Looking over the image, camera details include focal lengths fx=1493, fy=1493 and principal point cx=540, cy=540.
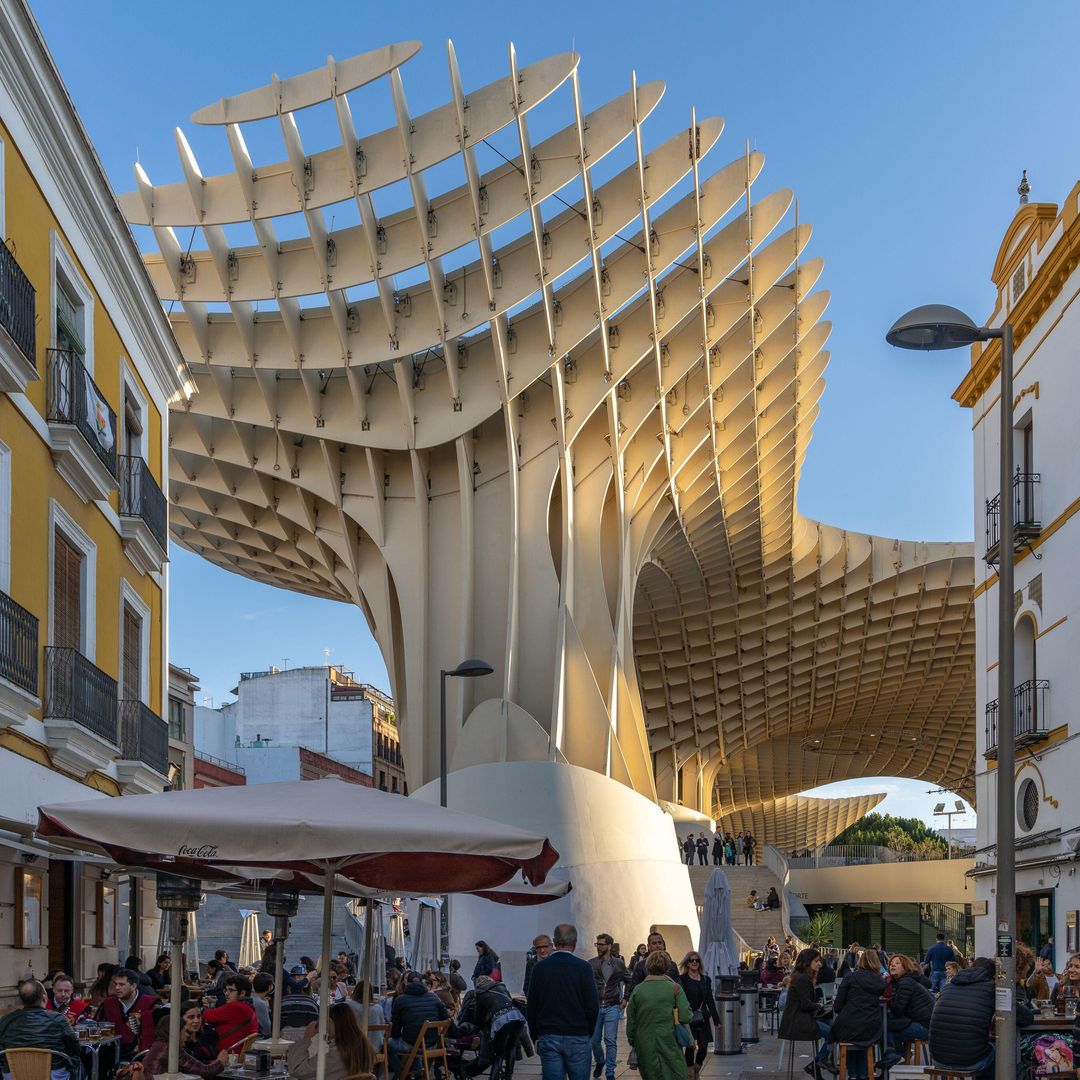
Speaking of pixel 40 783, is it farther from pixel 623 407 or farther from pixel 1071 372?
pixel 623 407

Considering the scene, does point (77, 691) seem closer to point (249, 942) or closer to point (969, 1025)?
point (969, 1025)

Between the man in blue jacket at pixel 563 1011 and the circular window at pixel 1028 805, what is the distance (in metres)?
12.7

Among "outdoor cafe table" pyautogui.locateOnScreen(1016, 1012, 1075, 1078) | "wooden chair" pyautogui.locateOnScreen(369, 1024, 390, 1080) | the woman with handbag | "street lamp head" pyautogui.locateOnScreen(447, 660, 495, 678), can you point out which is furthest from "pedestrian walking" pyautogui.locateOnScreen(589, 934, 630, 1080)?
"street lamp head" pyautogui.locateOnScreen(447, 660, 495, 678)

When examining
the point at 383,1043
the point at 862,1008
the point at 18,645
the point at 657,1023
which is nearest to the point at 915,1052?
the point at 862,1008

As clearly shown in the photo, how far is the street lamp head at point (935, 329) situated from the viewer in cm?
1056

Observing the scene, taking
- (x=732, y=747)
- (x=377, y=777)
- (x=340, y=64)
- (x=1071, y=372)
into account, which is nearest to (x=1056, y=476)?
(x=1071, y=372)

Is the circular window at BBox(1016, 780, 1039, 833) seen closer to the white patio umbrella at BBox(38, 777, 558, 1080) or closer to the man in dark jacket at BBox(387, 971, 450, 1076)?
the man in dark jacket at BBox(387, 971, 450, 1076)

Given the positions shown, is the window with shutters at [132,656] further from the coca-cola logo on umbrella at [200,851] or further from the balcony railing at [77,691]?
the coca-cola logo on umbrella at [200,851]

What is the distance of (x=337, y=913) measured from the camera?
98.8ft

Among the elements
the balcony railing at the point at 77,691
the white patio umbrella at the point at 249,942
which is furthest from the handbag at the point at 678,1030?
Result: the white patio umbrella at the point at 249,942

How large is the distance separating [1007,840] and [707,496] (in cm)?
3098

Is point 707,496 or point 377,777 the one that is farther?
point 377,777

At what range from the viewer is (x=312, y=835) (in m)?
7.70

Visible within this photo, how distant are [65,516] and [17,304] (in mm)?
2863
